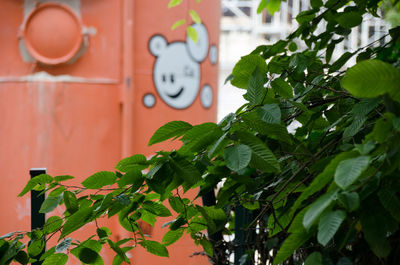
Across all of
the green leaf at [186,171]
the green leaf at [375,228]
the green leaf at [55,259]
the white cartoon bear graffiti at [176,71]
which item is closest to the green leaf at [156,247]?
the green leaf at [55,259]

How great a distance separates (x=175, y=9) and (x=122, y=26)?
1.28ft

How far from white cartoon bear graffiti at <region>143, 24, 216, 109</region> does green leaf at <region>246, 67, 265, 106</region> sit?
103 inches

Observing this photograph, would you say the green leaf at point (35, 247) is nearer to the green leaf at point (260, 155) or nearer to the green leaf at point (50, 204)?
the green leaf at point (50, 204)

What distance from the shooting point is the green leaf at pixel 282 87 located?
95cm

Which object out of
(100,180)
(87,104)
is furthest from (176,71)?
(100,180)

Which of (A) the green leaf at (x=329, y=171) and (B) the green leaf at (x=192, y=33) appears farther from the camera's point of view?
(B) the green leaf at (x=192, y=33)

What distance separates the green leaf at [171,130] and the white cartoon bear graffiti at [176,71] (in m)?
2.60

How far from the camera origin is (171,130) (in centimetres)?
86

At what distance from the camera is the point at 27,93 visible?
323 cm

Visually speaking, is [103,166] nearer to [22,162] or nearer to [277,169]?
[22,162]

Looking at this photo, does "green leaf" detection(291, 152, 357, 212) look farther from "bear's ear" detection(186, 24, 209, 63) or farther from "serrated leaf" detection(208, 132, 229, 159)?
"bear's ear" detection(186, 24, 209, 63)

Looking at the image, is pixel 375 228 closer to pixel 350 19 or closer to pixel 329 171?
pixel 329 171

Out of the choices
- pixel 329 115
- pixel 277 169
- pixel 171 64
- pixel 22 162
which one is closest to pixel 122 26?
pixel 171 64

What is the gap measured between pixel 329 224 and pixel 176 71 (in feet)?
9.69
